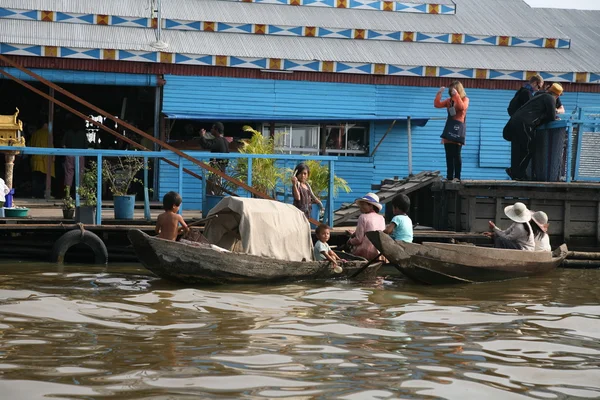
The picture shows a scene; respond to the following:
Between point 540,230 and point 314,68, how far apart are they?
24.7ft

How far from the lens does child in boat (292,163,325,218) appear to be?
13039 millimetres

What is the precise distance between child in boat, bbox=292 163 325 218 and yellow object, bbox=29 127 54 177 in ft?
23.7

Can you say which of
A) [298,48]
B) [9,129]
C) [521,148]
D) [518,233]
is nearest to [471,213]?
[521,148]

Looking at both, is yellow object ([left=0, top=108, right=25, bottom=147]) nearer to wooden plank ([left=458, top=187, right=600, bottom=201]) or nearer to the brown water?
the brown water

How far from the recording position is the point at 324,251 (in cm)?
1152

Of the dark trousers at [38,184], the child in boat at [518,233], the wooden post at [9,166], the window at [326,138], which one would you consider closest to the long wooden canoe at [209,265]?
the child in boat at [518,233]

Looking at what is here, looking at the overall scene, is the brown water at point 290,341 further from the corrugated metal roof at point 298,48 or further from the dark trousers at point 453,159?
the corrugated metal roof at point 298,48

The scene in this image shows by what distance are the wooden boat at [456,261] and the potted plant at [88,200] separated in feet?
14.8

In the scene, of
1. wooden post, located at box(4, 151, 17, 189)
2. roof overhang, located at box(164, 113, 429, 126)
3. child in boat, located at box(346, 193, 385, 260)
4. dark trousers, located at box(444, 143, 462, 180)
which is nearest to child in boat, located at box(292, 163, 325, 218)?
child in boat, located at box(346, 193, 385, 260)

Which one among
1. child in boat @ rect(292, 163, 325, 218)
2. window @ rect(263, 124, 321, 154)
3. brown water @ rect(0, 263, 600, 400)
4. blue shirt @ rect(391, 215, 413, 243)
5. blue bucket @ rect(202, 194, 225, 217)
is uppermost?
window @ rect(263, 124, 321, 154)

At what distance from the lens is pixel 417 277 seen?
38.2 feet

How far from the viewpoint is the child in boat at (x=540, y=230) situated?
499 inches

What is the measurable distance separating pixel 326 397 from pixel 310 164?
9.02 m

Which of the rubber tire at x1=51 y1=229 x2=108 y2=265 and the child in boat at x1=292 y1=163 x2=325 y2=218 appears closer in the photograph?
the rubber tire at x1=51 y1=229 x2=108 y2=265
